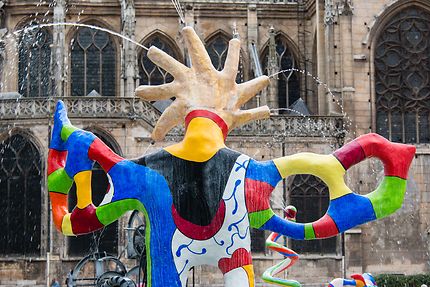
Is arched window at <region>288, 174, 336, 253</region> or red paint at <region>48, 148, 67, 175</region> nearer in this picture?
red paint at <region>48, 148, 67, 175</region>

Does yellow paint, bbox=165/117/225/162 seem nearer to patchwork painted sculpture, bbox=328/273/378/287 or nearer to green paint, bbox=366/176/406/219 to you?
green paint, bbox=366/176/406/219

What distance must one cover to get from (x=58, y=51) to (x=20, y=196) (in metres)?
6.56

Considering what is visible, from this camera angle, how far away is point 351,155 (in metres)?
10.2

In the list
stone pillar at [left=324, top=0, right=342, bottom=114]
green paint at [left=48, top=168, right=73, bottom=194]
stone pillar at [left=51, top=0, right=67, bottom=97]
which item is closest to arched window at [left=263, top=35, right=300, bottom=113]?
stone pillar at [left=324, top=0, right=342, bottom=114]

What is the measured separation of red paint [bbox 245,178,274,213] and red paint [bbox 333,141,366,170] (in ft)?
3.00

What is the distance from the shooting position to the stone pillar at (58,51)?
30.7 m

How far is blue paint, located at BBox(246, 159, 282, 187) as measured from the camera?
33.4ft

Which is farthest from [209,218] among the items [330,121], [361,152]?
[330,121]

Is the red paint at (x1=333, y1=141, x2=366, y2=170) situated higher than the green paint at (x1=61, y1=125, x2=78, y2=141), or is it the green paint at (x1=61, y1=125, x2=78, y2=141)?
the green paint at (x1=61, y1=125, x2=78, y2=141)

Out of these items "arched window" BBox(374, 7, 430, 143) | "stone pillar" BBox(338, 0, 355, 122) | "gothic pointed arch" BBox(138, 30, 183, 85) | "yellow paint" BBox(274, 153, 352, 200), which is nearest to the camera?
"yellow paint" BBox(274, 153, 352, 200)

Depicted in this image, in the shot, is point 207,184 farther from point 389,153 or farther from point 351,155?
point 389,153

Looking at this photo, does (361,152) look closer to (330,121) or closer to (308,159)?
(308,159)

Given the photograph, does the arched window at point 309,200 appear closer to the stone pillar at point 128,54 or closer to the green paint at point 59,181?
the stone pillar at point 128,54

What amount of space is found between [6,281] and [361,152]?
61.0ft
